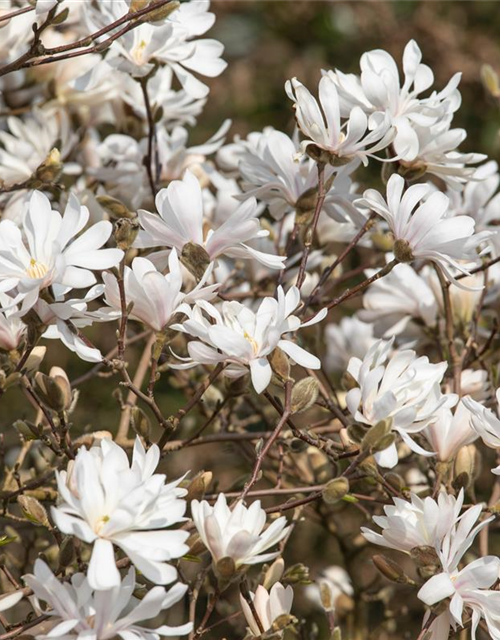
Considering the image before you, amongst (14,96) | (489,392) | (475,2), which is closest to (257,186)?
(489,392)

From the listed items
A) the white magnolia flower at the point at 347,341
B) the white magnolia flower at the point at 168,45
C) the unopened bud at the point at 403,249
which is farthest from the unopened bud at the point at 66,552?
the white magnolia flower at the point at 347,341

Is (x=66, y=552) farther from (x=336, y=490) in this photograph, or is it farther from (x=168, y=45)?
(x=168, y=45)

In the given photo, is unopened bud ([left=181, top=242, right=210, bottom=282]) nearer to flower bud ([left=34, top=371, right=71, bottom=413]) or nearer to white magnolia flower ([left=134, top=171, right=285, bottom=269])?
white magnolia flower ([left=134, top=171, right=285, bottom=269])

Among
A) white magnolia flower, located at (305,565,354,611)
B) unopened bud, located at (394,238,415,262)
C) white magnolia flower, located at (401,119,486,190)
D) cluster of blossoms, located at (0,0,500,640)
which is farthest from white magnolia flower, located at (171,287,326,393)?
white magnolia flower, located at (305,565,354,611)

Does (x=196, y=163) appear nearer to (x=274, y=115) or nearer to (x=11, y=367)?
(x=11, y=367)

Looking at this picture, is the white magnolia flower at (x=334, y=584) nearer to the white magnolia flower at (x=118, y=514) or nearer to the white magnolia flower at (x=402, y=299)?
the white magnolia flower at (x=402, y=299)

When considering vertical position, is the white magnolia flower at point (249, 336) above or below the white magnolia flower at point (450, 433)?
above
